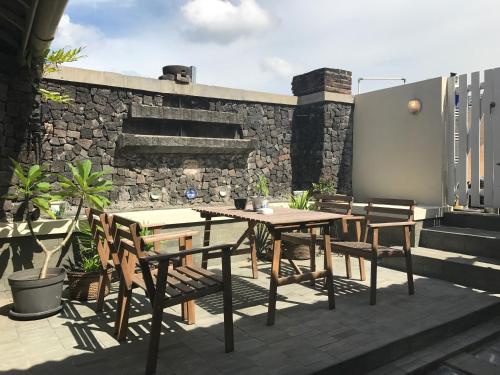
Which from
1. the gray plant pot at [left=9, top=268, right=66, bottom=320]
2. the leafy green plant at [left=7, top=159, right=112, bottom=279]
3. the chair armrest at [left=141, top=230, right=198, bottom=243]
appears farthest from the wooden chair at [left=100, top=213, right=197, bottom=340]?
the leafy green plant at [left=7, top=159, right=112, bottom=279]

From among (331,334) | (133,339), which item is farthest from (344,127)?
(133,339)

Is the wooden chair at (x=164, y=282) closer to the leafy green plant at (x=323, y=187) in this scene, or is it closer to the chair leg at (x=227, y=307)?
the chair leg at (x=227, y=307)

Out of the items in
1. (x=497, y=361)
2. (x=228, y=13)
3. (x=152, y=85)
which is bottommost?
(x=497, y=361)

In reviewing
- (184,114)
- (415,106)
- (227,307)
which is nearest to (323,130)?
(415,106)

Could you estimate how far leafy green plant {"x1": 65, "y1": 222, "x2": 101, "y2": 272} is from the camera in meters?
4.02

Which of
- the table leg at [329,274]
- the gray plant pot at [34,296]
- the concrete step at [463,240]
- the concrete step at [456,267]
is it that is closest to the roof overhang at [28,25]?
the gray plant pot at [34,296]

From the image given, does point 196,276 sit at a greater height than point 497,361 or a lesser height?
greater

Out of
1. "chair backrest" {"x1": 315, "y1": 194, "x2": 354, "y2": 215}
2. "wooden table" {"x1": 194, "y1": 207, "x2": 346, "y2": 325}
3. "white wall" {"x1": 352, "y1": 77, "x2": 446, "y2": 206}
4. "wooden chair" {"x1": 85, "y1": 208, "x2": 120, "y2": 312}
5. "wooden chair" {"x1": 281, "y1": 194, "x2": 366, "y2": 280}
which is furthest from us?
"white wall" {"x1": 352, "y1": 77, "x2": 446, "y2": 206}

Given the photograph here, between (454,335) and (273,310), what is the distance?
150 centimetres

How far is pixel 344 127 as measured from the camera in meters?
7.39

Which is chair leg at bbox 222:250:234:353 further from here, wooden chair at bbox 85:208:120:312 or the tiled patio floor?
wooden chair at bbox 85:208:120:312

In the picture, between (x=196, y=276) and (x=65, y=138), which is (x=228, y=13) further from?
(x=196, y=276)

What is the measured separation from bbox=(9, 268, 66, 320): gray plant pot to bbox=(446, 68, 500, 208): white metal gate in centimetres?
541

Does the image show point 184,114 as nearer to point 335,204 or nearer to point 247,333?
point 335,204
